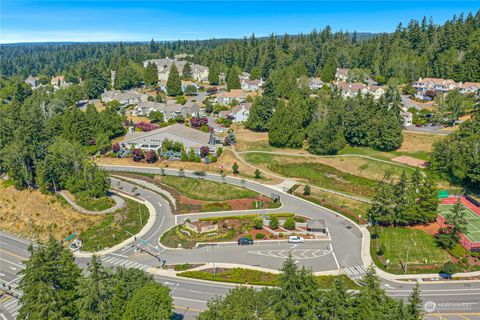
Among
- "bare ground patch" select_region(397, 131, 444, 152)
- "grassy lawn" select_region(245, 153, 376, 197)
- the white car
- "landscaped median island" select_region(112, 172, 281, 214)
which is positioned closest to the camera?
the white car

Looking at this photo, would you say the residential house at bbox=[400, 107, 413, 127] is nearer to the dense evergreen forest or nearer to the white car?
the dense evergreen forest

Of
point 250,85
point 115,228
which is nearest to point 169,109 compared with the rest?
point 250,85

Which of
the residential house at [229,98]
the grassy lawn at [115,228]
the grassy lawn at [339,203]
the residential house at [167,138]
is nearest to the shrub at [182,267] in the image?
the grassy lawn at [115,228]

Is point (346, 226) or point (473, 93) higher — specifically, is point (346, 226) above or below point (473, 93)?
below

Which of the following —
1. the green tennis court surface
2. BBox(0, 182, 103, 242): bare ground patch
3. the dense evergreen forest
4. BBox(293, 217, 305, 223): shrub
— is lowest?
BBox(0, 182, 103, 242): bare ground patch

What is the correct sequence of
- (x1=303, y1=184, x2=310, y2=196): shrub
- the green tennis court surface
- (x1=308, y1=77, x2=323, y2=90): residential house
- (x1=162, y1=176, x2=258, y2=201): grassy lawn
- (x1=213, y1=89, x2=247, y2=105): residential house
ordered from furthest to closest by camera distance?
(x1=308, y1=77, x2=323, y2=90): residential house < (x1=213, y1=89, x2=247, y2=105): residential house < (x1=162, y1=176, x2=258, y2=201): grassy lawn < (x1=303, y1=184, x2=310, y2=196): shrub < the green tennis court surface

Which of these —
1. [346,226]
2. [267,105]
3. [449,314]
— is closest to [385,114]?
[267,105]

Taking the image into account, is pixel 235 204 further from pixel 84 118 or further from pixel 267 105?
pixel 84 118

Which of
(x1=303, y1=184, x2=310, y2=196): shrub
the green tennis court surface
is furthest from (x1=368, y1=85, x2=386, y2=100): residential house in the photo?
(x1=303, y1=184, x2=310, y2=196): shrub
